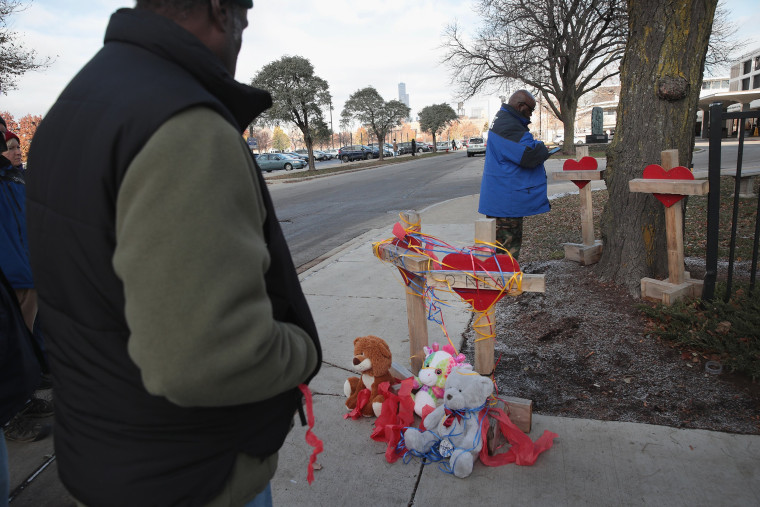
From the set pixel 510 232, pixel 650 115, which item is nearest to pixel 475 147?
pixel 510 232

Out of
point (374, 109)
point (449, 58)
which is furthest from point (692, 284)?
point (374, 109)

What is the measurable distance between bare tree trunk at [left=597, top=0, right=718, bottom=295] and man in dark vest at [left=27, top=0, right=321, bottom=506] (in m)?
4.12

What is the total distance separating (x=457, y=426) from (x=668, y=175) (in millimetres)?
2742

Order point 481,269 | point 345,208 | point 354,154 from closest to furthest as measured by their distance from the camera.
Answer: point 481,269 < point 345,208 < point 354,154

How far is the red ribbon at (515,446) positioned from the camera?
2.48 meters

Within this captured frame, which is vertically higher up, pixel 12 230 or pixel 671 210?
pixel 12 230

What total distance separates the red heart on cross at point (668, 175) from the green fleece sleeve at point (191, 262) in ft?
12.7

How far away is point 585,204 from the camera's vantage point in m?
5.68

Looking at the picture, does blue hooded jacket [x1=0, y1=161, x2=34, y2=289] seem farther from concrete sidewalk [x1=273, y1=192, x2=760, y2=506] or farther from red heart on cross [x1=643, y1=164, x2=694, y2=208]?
red heart on cross [x1=643, y1=164, x2=694, y2=208]

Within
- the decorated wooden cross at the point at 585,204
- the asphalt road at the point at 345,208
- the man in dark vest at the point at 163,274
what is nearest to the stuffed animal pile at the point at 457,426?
the man in dark vest at the point at 163,274

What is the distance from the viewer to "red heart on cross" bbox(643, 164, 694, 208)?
3809 mm

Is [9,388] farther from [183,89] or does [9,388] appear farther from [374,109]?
[374,109]

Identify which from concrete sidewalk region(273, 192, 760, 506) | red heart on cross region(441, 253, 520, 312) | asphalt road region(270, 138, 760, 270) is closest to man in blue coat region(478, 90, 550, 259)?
asphalt road region(270, 138, 760, 270)

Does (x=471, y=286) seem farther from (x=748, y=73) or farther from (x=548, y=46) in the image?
(x=748, y=73)
